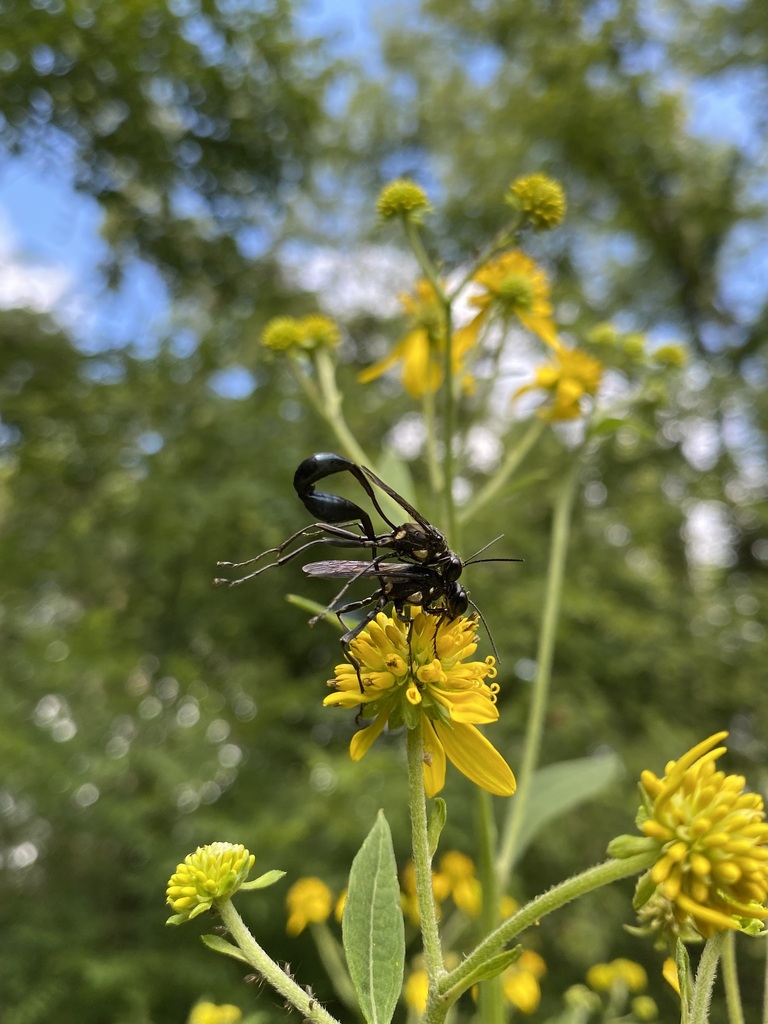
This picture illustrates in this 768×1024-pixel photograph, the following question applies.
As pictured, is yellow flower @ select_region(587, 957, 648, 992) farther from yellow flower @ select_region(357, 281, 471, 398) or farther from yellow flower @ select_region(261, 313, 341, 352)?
yellow flower @ select_region(261, 313, 341, 352)

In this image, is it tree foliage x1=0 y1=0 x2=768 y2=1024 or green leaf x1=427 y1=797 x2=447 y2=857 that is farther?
tree foliage x1=0 y1=0 x2=768 y2=1024

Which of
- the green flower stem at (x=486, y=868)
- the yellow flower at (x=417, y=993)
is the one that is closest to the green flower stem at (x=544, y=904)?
the green flower stem at (x=486, y=868)

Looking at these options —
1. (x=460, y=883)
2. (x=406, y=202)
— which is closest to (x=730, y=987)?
(x=406, y=202)

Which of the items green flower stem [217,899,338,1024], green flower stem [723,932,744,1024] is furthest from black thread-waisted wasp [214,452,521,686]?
green flower stem [723,932,744,1024]

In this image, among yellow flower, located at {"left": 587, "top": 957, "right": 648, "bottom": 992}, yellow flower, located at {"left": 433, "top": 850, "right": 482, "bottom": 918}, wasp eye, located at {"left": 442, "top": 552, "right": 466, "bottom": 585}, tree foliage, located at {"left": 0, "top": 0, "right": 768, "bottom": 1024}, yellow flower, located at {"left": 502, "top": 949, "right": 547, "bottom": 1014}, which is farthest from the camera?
tree foliage, located at {"left": 0, "top": 0, "right": 768, "bottom": 1024}

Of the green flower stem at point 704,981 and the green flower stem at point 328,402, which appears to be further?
the green flower stem at point 328,402

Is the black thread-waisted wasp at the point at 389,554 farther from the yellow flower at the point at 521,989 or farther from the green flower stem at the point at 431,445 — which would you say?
the yellow flower at the point at 521,989
